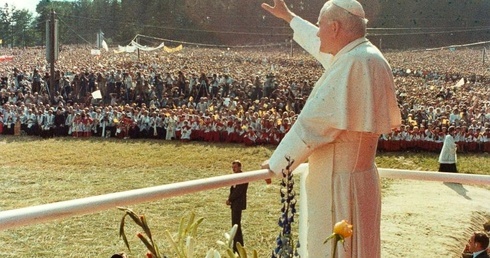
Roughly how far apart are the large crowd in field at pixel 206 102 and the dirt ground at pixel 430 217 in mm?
5471

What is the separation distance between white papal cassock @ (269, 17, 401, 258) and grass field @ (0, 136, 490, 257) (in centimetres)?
120

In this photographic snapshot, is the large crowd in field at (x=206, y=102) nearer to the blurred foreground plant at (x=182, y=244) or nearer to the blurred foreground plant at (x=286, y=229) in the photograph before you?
the blurred foreground plant at (x=286, y=229)

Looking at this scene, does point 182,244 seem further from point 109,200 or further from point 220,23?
point 220,23

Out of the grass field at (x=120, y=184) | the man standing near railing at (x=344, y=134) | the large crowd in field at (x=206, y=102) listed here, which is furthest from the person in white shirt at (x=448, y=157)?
the man standing near railing at (x=344, y=134)

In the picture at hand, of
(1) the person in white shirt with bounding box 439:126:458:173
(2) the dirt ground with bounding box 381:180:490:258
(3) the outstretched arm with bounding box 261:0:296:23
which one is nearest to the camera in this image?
(3) the outstretched arm with bounding box 261:0:296:23

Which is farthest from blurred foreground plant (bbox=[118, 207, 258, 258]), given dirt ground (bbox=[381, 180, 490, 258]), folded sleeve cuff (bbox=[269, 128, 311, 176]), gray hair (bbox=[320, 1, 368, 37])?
dirt ground (bbox=[381, 180, 490, 258])

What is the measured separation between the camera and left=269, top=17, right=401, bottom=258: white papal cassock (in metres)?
2.25

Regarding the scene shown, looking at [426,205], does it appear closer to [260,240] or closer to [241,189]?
[260,240]

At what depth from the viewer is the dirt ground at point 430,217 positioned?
288 inches

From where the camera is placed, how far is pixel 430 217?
9203mm

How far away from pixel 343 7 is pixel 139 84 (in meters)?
22.0

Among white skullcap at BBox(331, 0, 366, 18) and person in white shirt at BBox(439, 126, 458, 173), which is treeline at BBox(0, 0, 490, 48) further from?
white skullcap at BBox(331, 0, 366, 18)

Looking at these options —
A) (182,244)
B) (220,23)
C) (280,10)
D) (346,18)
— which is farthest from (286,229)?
(220,23)

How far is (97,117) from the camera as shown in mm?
18969
